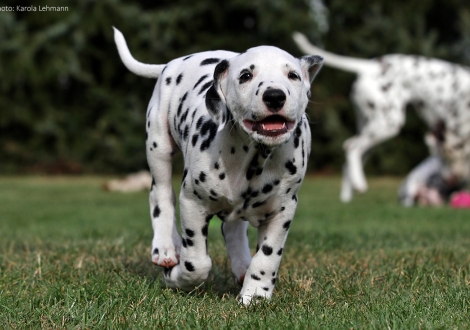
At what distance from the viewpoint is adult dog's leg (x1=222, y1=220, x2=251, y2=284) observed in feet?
12.9

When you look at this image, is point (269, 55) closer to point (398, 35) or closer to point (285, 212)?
point (285, 212)

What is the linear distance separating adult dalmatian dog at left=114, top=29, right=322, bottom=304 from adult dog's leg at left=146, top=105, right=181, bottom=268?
196 mm

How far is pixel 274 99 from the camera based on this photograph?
2.99m

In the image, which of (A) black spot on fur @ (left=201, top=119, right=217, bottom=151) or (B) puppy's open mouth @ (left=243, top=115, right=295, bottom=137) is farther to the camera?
(A) black spot on fur @ (left=201, top=119, right=217, bottom=151)

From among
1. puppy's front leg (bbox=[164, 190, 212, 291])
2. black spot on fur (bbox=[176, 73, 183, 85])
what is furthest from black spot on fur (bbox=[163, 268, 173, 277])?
black spot on fur (bbox=[176, 73, 183, 85])

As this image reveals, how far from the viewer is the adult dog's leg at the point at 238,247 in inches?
154

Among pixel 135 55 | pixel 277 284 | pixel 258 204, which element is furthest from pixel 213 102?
pixel 135 55

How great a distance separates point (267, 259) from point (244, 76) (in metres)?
0.96

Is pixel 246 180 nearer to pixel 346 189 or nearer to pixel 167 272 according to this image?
pixel 167 272

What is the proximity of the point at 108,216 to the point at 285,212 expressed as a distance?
6.15m

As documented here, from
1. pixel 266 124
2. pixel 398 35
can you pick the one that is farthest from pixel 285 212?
pixel 398 35

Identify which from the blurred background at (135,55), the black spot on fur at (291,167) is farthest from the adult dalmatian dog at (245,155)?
the blurred background at (135,55)

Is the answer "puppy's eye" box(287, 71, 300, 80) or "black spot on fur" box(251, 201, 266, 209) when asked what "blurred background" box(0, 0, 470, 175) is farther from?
"puppy's eye" box(287, 71, 300, 80)

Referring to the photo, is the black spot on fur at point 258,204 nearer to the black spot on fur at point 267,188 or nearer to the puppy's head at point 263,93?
the black spot on fur at point 267,188
